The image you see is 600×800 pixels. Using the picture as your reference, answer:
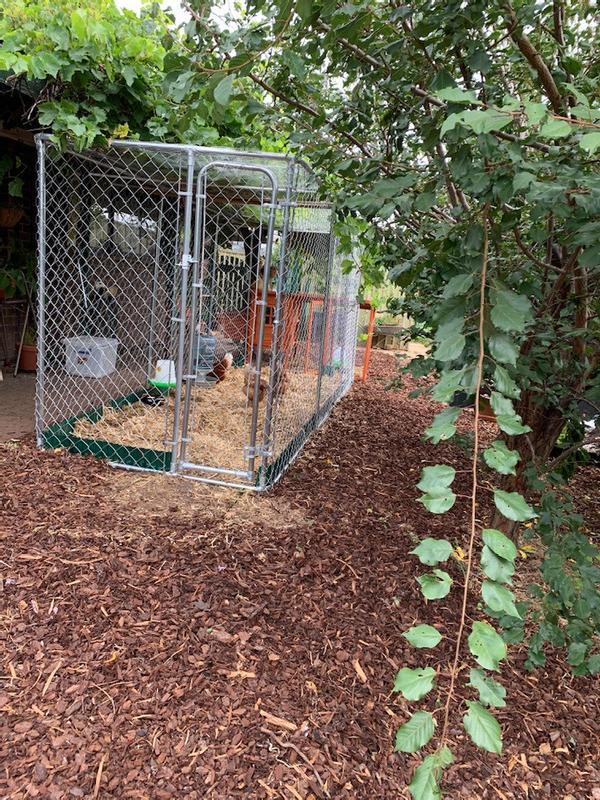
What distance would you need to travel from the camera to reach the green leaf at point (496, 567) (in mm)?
737

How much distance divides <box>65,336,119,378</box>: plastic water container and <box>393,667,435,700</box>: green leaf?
4.72 meters

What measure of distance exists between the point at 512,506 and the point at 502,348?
0.80ft

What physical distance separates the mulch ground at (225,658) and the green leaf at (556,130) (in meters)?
1.54

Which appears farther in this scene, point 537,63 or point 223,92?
point 537,63

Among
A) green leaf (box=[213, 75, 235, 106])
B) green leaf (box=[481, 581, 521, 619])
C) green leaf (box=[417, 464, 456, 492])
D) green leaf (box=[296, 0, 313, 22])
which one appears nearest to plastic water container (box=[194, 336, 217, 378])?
green leaf (box=[213, 75, 235, 106])

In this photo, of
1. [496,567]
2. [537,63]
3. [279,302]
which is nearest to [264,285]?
[279,302]

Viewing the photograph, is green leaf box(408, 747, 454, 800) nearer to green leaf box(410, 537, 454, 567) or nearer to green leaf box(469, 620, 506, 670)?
green leaf box(469, 620, 506, 670)

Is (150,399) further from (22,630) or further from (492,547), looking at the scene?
(492,547)

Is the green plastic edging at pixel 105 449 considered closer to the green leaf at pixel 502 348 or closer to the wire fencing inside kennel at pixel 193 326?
the wire fencing inside kennel at pixel 193 326

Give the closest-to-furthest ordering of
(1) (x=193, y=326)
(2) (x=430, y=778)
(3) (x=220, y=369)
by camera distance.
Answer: (2) (x=430, y=778) → (1) (x=193, y=326) → (3) (x=220, y=369)

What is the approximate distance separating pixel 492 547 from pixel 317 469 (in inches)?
118

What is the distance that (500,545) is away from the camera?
2.49 ft

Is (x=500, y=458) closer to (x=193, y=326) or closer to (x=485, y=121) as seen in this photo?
(x=485, y=121)

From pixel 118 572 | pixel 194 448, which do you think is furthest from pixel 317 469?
pixel 118 572
